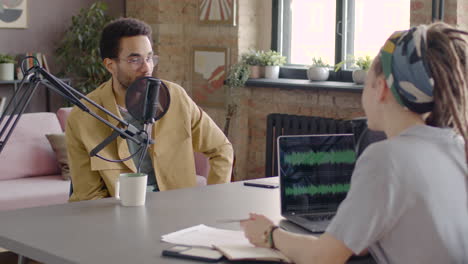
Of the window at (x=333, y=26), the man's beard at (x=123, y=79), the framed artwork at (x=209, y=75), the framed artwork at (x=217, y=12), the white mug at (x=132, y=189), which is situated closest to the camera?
the white mug at (x=132, y=189)

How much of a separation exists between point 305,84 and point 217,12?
1.13m

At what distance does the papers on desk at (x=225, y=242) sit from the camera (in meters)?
1.88

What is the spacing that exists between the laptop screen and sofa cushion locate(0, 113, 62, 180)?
294 cm

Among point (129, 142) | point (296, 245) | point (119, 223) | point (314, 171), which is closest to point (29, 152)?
point (129, 142)

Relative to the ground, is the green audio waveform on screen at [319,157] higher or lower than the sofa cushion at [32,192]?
higher

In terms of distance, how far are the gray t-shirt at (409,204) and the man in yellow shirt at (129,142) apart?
1452mm

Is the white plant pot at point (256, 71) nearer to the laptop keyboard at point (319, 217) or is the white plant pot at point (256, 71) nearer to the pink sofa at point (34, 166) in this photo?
the pink sofa at point (34, 166)

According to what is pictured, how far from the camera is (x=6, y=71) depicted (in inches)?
238

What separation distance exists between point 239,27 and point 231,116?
0.73 meters

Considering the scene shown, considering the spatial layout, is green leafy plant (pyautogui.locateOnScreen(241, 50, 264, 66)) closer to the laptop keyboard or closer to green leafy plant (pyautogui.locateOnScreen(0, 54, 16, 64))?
green leafy plant (pyautogui.locateOnScreen(0, 54, 16, 64))

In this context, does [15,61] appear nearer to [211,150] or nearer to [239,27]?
[239,27]

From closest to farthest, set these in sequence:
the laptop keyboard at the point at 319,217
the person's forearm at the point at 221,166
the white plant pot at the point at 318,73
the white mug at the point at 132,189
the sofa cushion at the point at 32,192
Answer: the laptop keyboard at the point at 319,217 < the white mug at the point at 132,189 < the person's forearm at the point at 221,166 < the sofa cushion at the point at 32,192 < the white plant pot at the point at 318,73

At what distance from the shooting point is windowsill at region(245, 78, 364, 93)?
220 inches

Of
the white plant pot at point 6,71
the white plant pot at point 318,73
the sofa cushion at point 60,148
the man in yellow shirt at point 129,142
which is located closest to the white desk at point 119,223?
the man in yellow shirt at point 129,142
